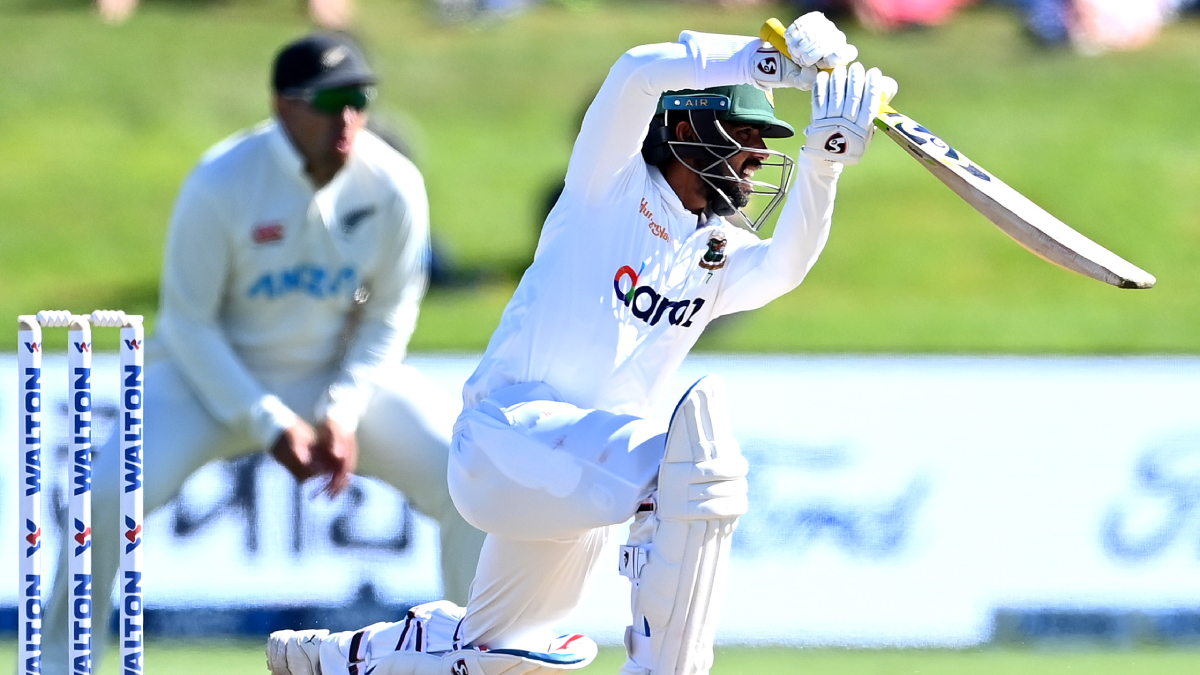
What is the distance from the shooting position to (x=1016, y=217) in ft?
9.09

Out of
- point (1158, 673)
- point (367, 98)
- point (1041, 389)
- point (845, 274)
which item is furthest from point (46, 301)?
point (1158, 673)

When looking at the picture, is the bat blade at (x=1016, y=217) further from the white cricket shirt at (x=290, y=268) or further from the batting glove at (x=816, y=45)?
the white cricket shirt at (x=290, y=268)

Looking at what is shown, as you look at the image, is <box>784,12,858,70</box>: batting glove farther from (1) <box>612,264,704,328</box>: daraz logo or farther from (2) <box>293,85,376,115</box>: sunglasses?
(2) <box>293,85,376,115</box>: sunglasses

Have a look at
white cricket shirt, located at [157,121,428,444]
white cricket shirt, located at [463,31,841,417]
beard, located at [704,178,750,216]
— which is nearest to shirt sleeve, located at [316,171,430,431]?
white cricket shirt, located at [157,121,428,444]

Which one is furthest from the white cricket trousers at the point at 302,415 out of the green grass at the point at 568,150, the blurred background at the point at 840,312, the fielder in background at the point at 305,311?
the green grass at the point at 568,150

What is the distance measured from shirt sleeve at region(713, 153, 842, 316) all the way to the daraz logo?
0.14 m

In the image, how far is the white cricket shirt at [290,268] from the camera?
3.91m

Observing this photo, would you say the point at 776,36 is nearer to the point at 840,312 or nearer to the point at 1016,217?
the point at 1016,217

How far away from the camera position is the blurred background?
174 inches

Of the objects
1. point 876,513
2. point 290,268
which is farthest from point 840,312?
point 290,268

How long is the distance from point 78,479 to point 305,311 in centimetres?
131

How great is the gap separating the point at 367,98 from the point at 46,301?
5.10 meters

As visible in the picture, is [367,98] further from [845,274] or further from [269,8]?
[269,8]

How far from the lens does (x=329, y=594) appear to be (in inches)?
174
